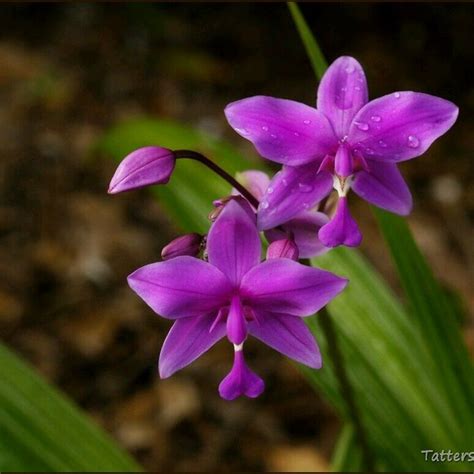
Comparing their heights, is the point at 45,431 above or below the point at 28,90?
below

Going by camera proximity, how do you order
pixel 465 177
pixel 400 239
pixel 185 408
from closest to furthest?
pixel 400 239, pixel 185 408, pixel 465 177

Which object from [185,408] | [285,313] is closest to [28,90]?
[185,408]

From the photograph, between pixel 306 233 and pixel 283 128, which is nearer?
pixel 283 128

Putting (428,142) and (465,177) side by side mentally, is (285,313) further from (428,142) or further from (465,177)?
(465,177)

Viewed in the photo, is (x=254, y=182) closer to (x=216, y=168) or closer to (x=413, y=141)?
(x=216, y=168)

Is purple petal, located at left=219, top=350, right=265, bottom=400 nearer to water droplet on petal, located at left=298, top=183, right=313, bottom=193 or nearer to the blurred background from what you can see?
water droplet on petal, located at left=298, top=183, right=313, bottom=193

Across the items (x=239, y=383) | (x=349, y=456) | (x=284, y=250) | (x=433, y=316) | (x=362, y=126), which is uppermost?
(x=362, y=126)

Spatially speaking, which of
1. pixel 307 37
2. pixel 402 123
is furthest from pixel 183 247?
pixel 307 37
